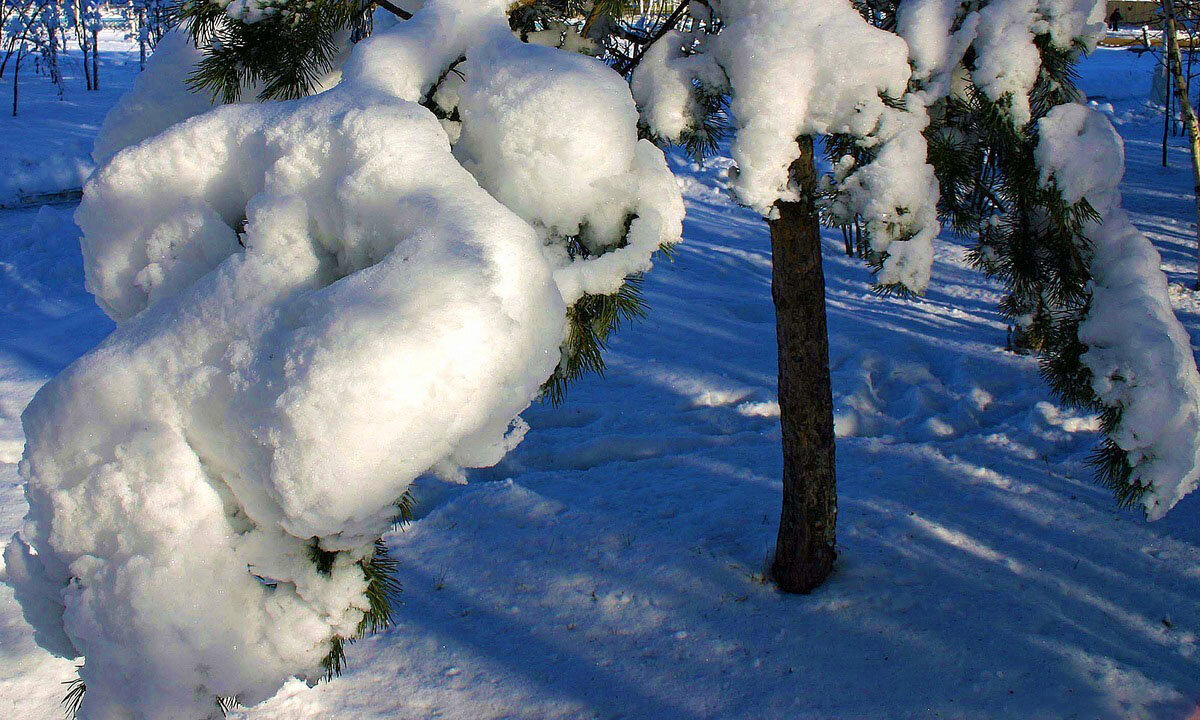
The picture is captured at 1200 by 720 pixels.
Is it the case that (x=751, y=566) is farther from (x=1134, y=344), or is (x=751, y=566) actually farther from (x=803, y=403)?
(x=1134, y=344)

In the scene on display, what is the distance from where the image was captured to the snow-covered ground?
3334mm

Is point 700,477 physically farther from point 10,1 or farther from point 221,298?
point 10,1

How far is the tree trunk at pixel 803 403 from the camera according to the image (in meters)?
3.36

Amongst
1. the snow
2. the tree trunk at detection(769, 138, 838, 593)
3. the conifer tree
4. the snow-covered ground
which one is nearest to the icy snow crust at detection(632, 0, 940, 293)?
the conifer tree

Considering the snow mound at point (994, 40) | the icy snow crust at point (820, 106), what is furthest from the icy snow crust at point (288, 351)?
the snow mound at point (994, 40)

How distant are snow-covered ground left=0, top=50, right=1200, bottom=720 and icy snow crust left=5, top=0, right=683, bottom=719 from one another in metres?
2.18

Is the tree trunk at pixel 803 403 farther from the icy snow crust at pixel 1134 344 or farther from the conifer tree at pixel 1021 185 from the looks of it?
the icy snow crust at pixel 1134 344

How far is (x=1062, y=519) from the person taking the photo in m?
4.70

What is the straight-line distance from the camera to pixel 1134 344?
262cm

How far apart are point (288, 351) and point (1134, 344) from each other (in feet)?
8.68

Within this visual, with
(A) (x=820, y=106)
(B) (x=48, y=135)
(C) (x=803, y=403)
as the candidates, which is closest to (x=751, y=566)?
(C) (x=803, y=403)

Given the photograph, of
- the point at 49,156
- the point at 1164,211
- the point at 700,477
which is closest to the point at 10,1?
the point at 49,156

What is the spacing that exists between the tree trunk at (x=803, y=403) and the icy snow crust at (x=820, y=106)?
2.80ft

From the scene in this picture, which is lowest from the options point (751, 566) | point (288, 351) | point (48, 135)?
point (751, 566)
